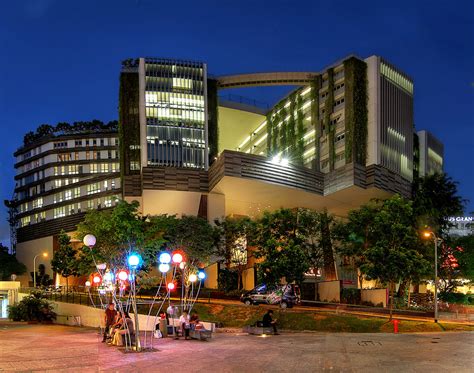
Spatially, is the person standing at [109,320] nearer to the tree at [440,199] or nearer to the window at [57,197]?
the tree at [440,199]

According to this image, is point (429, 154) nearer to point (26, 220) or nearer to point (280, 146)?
point (280, 146)

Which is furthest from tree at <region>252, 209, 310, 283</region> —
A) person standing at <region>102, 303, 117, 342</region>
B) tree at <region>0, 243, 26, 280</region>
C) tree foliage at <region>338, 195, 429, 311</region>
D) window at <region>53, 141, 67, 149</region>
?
window at <region>53, 141, 67, 149</region>

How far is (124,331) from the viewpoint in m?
19.9

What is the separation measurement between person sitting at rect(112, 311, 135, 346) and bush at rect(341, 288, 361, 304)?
1141 inches

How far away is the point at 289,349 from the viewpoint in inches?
744

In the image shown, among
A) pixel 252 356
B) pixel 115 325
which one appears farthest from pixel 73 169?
pixel 252 356

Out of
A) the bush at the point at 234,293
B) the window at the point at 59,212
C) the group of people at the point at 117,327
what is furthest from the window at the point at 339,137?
the window at the point at 59,212

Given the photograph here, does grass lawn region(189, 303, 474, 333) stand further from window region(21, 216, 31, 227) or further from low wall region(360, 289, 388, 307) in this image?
window region(21, 216, 31, 227)

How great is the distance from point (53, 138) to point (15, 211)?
21.4 m

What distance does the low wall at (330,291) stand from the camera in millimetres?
47562

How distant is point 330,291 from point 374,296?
505 centimetres

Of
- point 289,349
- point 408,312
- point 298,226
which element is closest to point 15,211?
point 298,226

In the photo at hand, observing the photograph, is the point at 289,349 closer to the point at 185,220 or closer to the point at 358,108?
the point at 185,220

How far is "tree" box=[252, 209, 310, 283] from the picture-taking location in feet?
141
